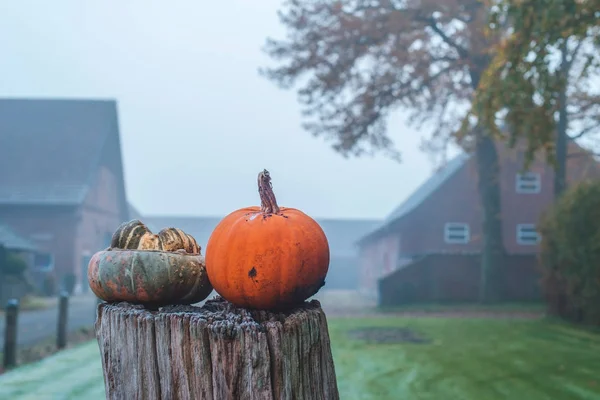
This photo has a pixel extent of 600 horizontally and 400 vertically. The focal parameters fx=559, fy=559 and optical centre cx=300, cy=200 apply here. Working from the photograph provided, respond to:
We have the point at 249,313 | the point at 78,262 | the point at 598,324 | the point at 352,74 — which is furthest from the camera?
the point at 78,262

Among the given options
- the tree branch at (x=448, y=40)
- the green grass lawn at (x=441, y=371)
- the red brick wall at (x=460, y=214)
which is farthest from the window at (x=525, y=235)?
the green grass lawn at (x=441, y=371)

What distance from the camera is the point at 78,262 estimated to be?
29.3m

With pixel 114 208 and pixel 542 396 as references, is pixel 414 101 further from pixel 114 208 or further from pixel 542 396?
pixel 114 208

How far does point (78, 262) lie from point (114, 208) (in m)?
6.94

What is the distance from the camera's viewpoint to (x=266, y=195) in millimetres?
2510

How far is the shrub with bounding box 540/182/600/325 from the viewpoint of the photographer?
10102mm

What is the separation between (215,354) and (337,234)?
56.5 m

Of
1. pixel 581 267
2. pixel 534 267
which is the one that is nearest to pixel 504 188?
pixel 534 267

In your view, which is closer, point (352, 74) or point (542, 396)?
point (542, 396)

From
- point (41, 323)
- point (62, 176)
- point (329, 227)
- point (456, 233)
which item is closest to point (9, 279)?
point (41, 323)

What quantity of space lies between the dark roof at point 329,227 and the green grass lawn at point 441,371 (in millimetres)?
46684

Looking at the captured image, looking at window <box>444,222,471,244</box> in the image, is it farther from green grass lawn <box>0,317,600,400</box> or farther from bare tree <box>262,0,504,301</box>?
green grass lawn <box>0,317,600,400</box>

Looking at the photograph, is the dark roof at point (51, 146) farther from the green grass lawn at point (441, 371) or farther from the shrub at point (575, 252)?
the shrub at point (575, 252)

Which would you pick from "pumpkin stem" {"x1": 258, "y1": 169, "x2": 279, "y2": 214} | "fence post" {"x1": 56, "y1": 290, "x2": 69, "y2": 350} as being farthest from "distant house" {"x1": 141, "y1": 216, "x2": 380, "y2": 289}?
"pumpkin stem" {"x1": 258, "y1": 169, "x2": 279, "y2": 214}
